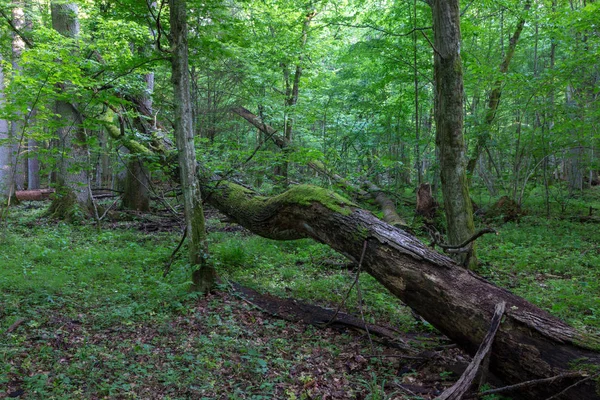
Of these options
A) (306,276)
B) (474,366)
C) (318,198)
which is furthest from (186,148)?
(474,366)

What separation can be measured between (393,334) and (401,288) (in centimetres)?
65

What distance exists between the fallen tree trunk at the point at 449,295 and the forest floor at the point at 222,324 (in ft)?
1.50

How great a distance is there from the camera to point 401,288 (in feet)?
13.4

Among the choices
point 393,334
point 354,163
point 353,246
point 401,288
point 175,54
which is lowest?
point 393,334

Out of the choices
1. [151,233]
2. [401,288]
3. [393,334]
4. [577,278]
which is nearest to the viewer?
[401,288]

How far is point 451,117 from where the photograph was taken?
5754 millimetres

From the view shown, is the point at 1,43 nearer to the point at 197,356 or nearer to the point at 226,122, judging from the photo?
the point at 226,122

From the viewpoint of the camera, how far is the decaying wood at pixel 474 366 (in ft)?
9.10

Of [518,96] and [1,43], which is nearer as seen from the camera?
[518,96]

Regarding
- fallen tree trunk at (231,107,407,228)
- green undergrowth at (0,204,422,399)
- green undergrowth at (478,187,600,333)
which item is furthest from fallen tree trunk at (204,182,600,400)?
fallen tree trunk at (231,107,407,228)

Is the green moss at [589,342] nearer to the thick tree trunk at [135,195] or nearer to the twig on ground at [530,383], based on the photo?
the twig on ground at [530,383]

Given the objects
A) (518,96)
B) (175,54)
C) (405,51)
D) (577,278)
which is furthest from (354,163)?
(175,54)

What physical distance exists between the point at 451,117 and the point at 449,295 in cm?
310

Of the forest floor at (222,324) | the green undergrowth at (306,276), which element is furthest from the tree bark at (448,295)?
the green undergrowth at (306,276)
